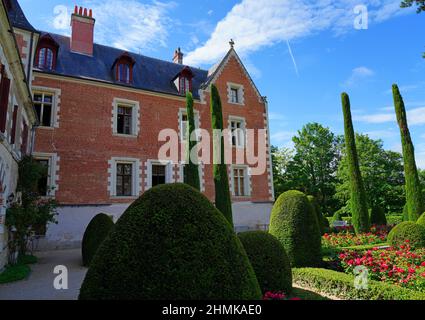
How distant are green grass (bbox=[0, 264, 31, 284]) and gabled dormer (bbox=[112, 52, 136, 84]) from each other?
11151 mm

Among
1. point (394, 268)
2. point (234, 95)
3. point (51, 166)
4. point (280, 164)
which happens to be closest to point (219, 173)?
point (234, 95)

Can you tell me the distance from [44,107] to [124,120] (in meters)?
3.86

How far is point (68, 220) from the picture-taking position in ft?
44.7

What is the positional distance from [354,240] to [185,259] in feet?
39.4

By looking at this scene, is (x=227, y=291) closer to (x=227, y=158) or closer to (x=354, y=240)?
(x=354, y=240)

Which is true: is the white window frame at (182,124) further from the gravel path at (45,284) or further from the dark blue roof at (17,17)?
the gravel path at (45,284)

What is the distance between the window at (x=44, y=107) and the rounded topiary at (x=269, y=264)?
1238 centimetres

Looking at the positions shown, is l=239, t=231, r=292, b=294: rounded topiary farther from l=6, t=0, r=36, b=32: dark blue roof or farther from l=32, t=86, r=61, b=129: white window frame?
l=32, t=86, r=61, b=129: white window frame

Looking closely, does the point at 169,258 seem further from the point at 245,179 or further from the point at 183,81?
the point at 183,81

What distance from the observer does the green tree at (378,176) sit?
104 ft

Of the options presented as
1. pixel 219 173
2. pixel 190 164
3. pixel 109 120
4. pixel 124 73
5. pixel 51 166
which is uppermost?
pixel 124 73

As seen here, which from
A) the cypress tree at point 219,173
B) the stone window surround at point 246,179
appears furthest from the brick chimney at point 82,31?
the stone window surround at point 246,179

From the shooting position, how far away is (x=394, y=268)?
19.6 feet
